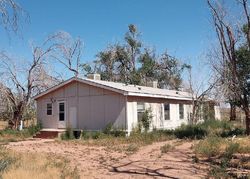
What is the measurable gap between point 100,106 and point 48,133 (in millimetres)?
4792

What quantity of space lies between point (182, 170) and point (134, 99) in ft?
37.9

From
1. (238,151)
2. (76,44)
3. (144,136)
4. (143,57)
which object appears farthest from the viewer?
(143,57)

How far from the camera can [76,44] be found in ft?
135

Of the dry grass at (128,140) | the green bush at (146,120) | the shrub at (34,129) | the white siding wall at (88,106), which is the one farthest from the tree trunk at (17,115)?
the green bush at (146,120)

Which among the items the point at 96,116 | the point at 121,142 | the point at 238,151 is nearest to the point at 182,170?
the point at 238,151

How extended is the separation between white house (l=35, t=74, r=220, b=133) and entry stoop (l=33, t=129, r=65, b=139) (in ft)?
1.80

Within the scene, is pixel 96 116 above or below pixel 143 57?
below

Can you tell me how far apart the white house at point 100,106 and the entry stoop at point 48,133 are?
0.55 m

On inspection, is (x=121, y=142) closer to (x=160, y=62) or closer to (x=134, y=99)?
(x=134, y=99)

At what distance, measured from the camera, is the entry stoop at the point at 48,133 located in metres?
23.2

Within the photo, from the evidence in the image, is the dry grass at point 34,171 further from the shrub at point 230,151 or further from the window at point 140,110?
the window at point 140,110

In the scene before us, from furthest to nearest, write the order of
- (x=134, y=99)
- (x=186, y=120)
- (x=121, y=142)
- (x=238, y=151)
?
(x=186, y=120) < (x=134, y=99) < (x=121, y=142) < (x=238, y=151)

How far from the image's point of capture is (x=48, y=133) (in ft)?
78.4

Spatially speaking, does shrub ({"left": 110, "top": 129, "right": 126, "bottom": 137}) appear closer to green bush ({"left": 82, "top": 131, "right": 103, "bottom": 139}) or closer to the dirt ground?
green bush ({"left": 82, "top": 131, "right": 103, "bottom": 139})
